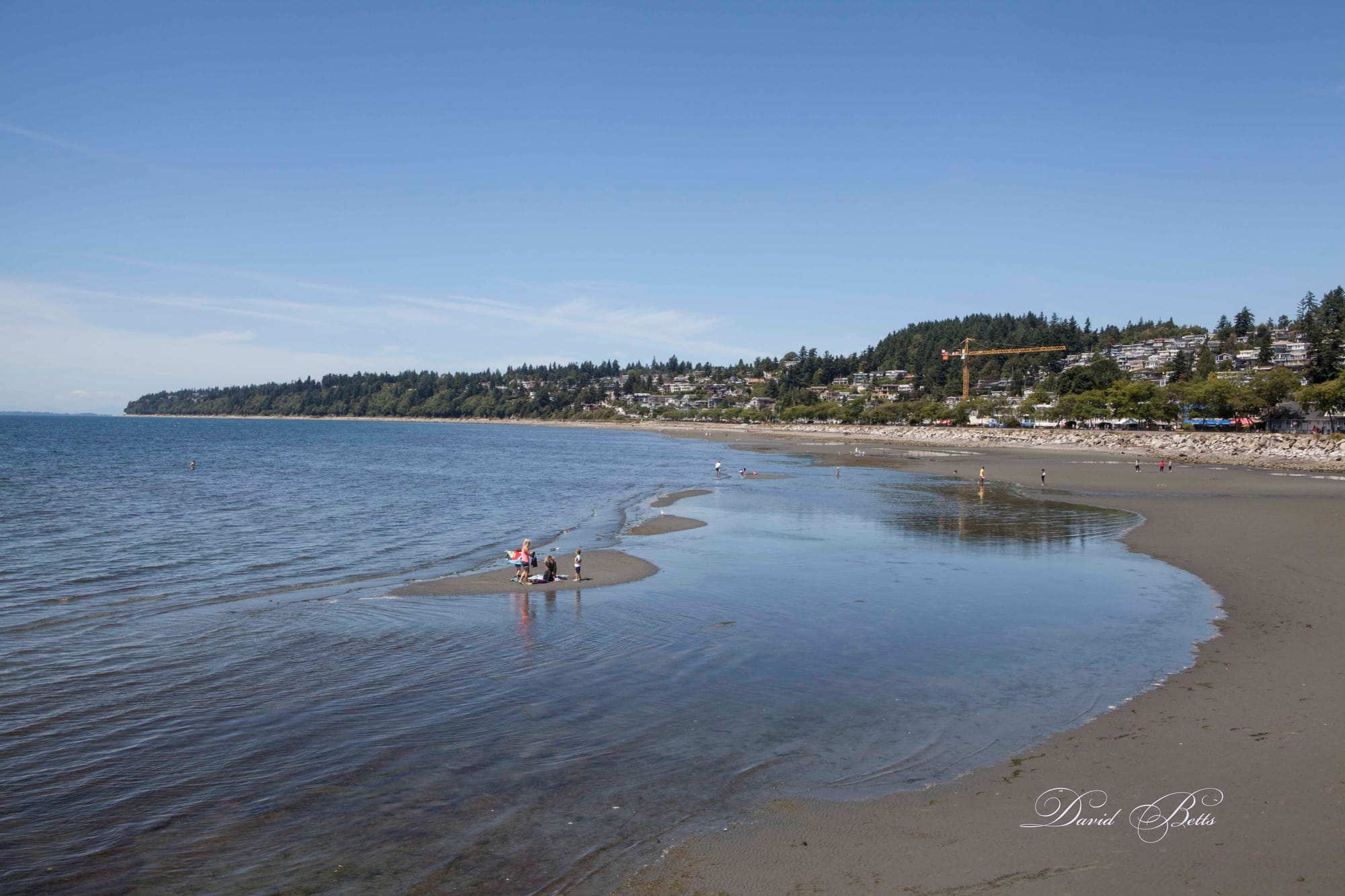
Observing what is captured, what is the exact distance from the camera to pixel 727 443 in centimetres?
12206

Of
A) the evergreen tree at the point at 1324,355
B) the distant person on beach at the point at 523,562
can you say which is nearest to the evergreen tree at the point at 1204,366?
the evergreen tree at the point at 1324,355

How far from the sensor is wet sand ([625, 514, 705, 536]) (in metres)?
30.7

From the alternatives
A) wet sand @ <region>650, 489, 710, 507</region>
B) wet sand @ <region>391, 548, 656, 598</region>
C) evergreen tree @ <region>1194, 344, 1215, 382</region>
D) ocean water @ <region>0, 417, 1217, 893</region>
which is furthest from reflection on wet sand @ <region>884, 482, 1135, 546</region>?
evergreen tree @ <region>1194, 344, 1215, 382</region>

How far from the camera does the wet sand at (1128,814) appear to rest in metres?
6.98

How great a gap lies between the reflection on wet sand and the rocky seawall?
1275 inches

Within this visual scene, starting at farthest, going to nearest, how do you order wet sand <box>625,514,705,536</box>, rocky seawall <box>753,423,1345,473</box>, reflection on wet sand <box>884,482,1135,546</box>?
rocky seawall <box>753,423,1345,473</box>
wet sand <box>625,514,705,536</box>
reflection on wet sand <box>884,482,1135,546</box>

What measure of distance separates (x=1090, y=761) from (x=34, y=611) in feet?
65.9

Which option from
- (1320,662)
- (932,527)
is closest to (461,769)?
(1320,662)

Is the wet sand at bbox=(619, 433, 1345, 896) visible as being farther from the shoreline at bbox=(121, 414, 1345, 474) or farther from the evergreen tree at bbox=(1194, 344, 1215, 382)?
the evergreen tree at bbox=(1194, 344, 1215, 382)

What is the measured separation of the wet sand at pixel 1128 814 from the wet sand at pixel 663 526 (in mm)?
18982

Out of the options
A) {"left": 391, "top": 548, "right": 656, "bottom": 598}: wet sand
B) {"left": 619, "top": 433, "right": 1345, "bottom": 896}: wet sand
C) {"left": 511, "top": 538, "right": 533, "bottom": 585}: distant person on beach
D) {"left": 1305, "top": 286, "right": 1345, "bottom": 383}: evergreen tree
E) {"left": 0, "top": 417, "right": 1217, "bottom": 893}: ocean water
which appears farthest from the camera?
{"left": 1305, "top": 286, "right": 1345, "bottom": 383}: evergreen tree

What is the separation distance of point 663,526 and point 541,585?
12.1m

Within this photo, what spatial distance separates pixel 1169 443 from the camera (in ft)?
273

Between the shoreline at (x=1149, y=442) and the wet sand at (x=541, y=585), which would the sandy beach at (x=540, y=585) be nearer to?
the wet sand at (x=541, y=585)
